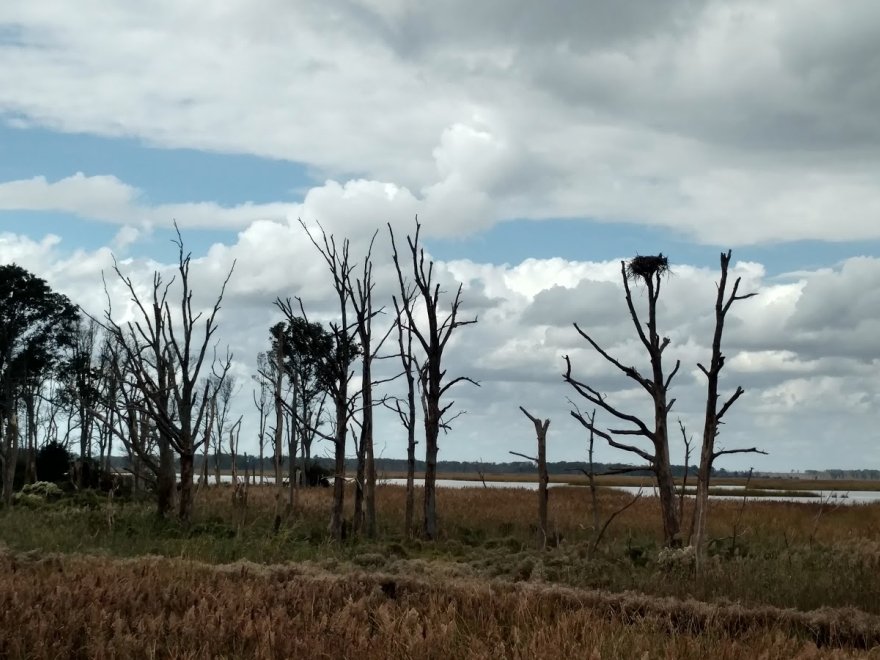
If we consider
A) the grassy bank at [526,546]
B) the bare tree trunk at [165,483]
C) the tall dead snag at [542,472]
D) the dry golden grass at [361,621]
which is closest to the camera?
the dry golden grass at [361,621]

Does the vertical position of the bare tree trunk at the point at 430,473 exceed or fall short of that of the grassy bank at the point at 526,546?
it exceeds it

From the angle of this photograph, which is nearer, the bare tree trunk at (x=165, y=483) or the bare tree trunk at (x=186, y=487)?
the bare tree trunk at (x=186, y=487)

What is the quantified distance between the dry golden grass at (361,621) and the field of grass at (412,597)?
1.0 inches

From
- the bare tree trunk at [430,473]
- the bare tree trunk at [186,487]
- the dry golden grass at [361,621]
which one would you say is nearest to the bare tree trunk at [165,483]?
the bare tree trunk at [186,487]

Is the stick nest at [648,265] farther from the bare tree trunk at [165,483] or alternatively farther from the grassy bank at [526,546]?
the bare tree trunk at [165,483]

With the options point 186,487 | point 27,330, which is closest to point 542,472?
point 186,487

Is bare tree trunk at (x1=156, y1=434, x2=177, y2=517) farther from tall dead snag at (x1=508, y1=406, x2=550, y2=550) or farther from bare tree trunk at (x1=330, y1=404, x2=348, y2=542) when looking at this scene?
tall dead snag at (x1=508, y1=406, x2=550, y2=550)

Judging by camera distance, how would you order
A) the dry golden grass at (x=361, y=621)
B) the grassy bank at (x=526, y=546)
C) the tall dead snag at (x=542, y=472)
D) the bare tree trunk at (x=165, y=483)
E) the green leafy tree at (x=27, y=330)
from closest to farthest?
the dry golden grass at (x=361, y=621) < the grassy bank at (x=526, y=546) < the tall dead snag at (x=542, y=472) < the bare tree trunk at (x=165, y=483) < the green leafy tree at (x=27, y=330)

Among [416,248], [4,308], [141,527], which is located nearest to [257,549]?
[141,527]

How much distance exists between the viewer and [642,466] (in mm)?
15625

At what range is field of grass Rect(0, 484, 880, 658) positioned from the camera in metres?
7.72

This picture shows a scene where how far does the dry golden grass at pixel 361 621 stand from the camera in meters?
7.54

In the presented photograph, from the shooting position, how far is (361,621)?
8.86m

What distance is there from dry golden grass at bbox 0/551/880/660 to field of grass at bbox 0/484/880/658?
0.08 ft
